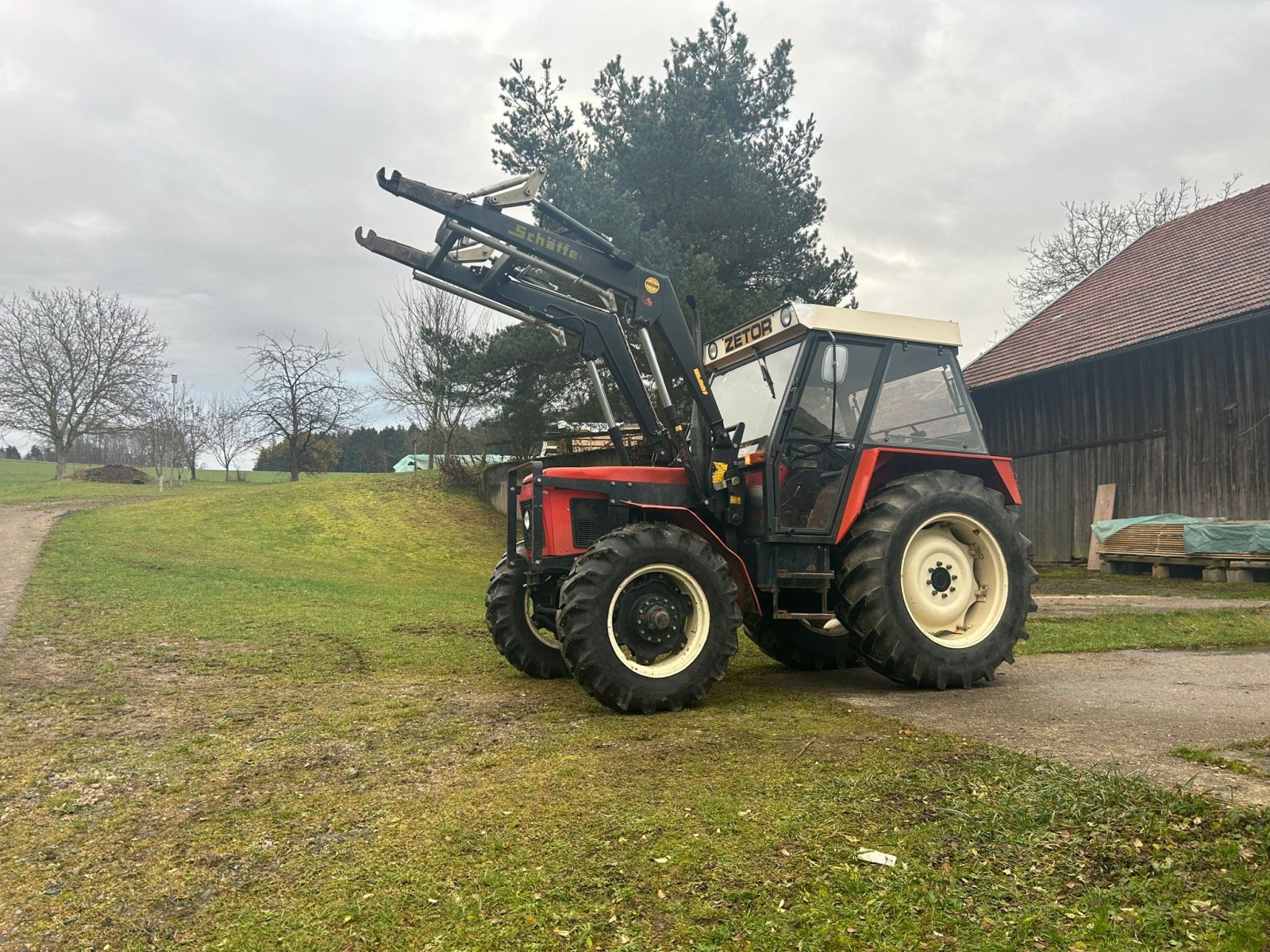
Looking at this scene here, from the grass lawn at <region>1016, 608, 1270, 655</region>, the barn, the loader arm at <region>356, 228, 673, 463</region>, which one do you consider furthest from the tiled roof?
the loader arm at <region>356, 228, 673, 463</region>

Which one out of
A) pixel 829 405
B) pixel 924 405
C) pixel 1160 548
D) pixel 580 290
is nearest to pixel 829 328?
pixel 829 405

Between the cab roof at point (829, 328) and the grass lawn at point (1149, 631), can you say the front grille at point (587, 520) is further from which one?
the grass lawn at point (1149, 631)

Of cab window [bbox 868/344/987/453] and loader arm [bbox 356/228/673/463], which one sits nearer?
loader arm [bbox 356/228/673/463]

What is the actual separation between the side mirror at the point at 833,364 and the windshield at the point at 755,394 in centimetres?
21

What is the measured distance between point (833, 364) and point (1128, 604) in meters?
7.50

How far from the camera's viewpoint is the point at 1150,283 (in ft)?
57.0

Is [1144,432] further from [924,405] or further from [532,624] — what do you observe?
[532,624]

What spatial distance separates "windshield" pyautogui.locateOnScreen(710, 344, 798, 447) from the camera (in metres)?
5.91

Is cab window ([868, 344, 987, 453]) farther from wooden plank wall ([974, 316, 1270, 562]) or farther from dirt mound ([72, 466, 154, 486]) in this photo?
dirt mound ([72, 466, 154, 486])

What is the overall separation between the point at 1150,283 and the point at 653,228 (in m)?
10.2

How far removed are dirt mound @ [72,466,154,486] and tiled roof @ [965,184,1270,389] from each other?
35131mm

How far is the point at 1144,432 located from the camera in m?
16.5

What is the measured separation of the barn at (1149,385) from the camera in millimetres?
14727

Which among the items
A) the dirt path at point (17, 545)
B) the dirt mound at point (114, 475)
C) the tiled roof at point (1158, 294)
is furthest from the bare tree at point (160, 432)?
the tiled roof at point (1158, 294)
